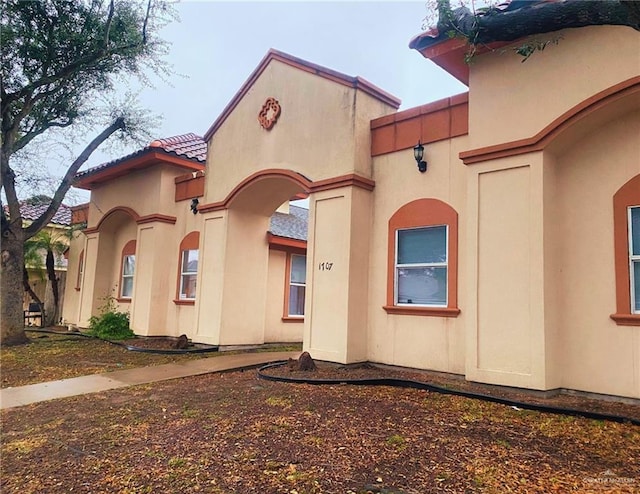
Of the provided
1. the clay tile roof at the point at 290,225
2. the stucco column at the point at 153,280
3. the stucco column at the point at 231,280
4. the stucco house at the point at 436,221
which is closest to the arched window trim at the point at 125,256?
the stucco column at the point at 153,280

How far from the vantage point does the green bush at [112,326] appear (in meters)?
13.7

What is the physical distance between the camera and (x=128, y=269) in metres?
15.7

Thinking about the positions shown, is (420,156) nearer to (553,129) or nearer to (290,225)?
(553,129)

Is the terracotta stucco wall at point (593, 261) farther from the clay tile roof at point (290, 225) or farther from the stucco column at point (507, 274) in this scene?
the clay tile roof at point (290, 225)

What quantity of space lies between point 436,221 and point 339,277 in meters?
2.04

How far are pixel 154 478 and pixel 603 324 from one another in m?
5.77

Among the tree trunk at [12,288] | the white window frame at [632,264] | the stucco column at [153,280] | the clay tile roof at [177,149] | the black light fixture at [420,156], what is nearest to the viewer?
the white window frame at [632,264]

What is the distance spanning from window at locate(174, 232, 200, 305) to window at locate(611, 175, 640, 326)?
1000 cm

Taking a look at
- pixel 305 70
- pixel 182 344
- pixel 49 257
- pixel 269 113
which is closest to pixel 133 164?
pixel 269 113

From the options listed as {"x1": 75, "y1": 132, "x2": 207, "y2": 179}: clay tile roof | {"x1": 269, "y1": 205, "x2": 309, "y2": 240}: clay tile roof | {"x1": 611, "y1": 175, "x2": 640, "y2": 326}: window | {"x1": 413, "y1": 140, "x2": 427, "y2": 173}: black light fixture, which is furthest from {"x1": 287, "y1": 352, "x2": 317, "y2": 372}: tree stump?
{"x1": 75, "y1": 132, "x2": 207, "y2": 179}: clay tile roof

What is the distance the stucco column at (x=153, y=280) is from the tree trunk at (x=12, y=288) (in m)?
2.86

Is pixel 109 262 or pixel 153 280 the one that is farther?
pixel 109 262

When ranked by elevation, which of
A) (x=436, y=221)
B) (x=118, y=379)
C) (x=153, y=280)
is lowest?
(x=118, y=379)

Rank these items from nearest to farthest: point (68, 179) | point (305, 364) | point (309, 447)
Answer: point (309, 447), point (305, 364), point (68, 179)
